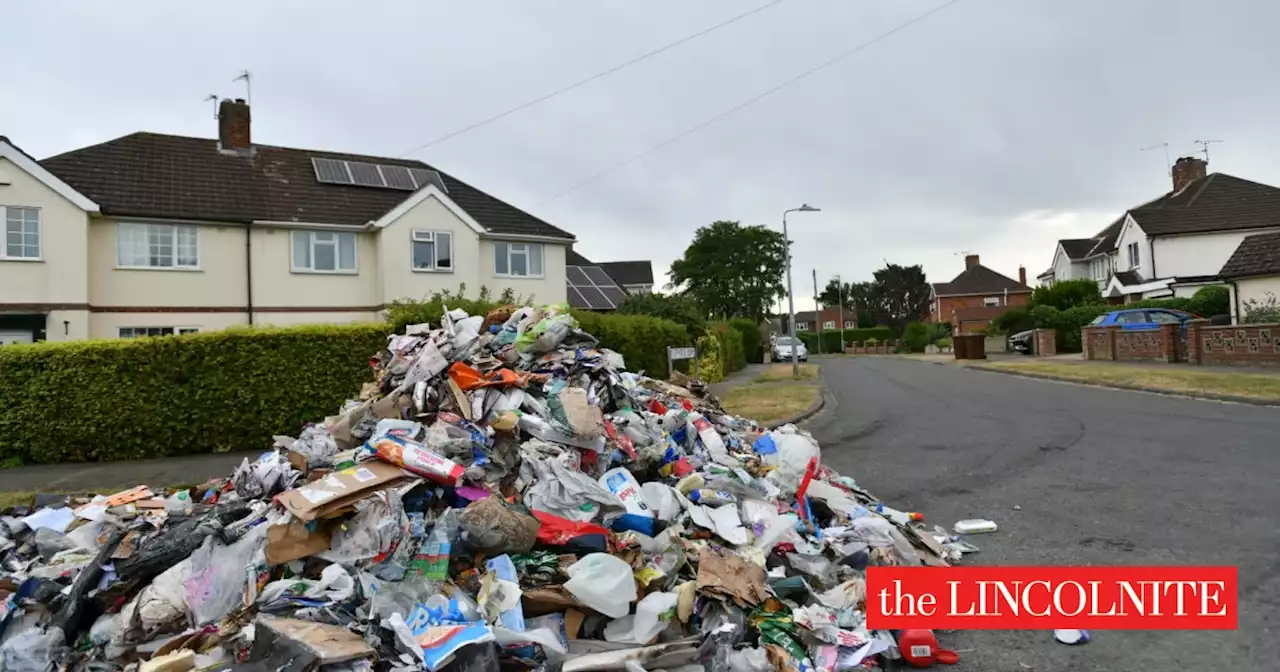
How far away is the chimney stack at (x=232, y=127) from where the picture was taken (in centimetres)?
2241

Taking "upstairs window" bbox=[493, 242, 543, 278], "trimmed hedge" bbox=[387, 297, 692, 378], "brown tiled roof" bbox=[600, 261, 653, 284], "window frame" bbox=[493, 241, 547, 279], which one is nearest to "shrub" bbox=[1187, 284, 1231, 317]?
"trimmed hedge" bbox=[387, 297, 692, 378]

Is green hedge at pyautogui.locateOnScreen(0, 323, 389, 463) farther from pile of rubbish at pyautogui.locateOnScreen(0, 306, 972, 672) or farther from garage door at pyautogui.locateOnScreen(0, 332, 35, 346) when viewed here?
garage door at pyautogui.locateOnScreen(0, 332, 35, 346)

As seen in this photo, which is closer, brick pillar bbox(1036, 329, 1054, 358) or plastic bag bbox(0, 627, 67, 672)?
plastic bag bbox(0, 627, 67, 672)

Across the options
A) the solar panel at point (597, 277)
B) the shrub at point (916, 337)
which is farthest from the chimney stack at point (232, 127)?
the shrub at point (916, 337)

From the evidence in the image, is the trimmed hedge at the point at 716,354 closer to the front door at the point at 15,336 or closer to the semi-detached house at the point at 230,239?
the semi-detached house at the point at 230,239

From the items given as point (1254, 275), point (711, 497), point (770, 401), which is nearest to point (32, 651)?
point (711, 497)

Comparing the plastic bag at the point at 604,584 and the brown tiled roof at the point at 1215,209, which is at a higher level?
the brown tiled roof at the point at 1215,209

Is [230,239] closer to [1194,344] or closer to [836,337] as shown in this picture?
[1194,344]

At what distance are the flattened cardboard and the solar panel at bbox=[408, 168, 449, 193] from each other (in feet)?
66.3

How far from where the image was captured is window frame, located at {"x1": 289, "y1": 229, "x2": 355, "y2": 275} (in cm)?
2028

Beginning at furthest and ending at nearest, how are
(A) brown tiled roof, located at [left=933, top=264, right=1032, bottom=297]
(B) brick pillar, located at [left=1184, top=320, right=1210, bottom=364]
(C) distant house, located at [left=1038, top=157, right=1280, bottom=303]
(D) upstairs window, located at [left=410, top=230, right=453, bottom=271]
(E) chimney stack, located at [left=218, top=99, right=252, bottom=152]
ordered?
(A) brown tiled roof, located at [left=933, top=264, right=1032, bottom=297] < (C) distant house, located at [left=1038, top=157, right=1280, bottom=303] < (E) chimney stack, located at [left=218, top=99, right=252, bottom=152] < (D) upstairs window, located at [left=410, top=230, right=453, bottom=271] < (B) brick pillar, located at [left=1184, top=320, right=1210, bottom=364]

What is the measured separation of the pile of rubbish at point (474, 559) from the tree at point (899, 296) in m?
85.5

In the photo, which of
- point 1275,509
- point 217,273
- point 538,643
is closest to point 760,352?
point 217,273

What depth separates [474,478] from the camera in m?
5.01
